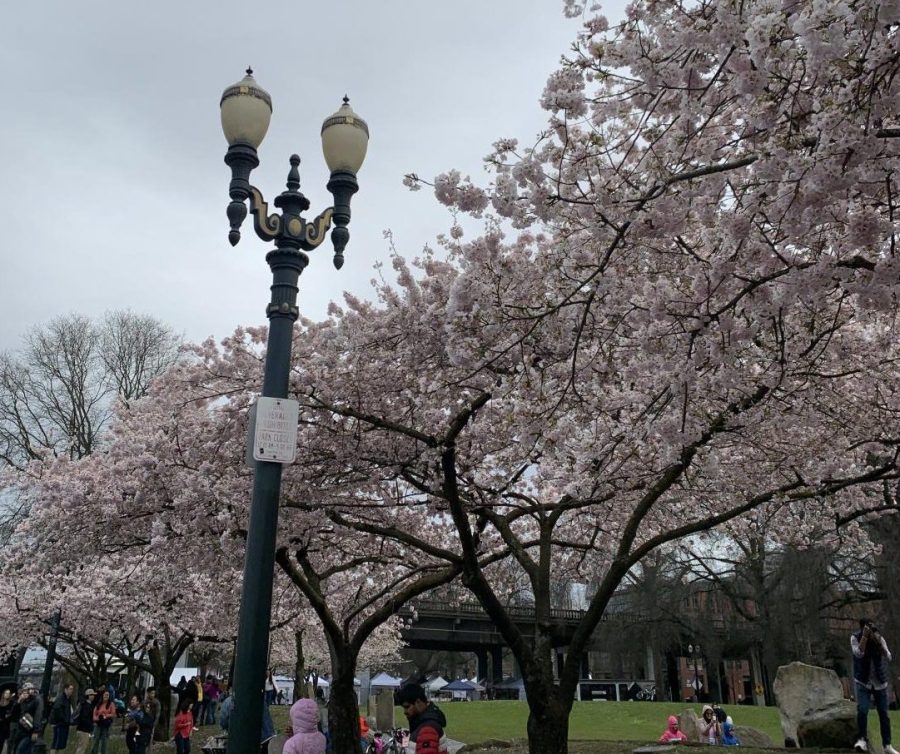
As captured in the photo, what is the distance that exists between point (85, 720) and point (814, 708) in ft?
41.4

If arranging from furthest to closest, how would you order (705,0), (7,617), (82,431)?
(82,431) < (7,617) < (705,0)

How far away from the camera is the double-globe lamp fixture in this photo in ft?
17.5

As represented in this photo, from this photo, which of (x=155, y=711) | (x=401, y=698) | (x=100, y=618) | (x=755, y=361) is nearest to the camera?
(x=401, y=698)

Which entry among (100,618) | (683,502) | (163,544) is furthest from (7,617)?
(683,502)

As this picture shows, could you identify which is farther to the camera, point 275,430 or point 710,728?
point 710,728

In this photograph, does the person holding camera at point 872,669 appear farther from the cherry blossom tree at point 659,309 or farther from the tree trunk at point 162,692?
the tree trunk at point 162,692

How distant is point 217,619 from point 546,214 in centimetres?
1613

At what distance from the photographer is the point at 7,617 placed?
67.9 feet

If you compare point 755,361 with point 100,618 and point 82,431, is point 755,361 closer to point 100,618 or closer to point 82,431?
point 100,618

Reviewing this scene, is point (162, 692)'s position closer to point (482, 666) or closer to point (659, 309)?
point (659, 309)

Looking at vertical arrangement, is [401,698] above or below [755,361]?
below

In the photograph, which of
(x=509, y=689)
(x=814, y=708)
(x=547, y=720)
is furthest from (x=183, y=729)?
(x=509, y=689)

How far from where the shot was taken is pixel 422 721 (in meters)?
5.19

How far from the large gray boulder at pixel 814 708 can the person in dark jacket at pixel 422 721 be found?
27.4 ft
